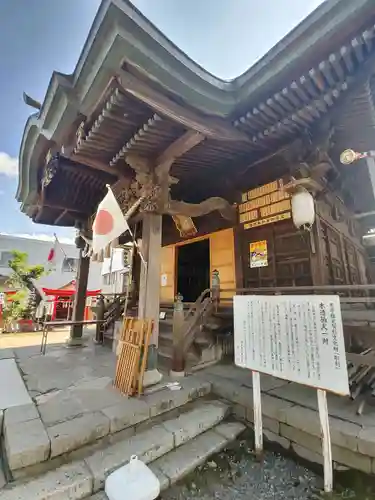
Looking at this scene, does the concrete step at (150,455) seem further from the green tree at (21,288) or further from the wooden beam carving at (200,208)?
the green tree at (21,288)

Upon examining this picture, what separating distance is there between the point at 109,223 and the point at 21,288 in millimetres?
12605

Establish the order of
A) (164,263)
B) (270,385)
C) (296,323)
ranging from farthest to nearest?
(164,263)
(270,385)
(296,323)

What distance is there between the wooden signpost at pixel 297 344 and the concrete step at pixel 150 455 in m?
0.64

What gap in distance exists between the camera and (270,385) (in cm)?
404

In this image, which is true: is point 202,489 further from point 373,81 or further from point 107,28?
point 373,81

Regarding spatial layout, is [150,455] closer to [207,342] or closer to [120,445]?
[120,445]

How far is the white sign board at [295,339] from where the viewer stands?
7.79 feet

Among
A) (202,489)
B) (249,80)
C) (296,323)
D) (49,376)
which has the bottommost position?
(202,489)

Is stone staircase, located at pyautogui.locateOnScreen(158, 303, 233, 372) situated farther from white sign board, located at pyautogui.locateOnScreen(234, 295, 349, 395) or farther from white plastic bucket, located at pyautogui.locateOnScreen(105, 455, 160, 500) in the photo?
white plastic bucket, located at pyautogui.locateOnScreen(105, 455, 160, 500)

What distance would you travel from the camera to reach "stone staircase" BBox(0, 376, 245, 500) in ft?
7.00

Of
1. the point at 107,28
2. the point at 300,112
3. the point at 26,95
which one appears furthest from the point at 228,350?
the point at 26,95

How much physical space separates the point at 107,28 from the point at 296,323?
378 cm

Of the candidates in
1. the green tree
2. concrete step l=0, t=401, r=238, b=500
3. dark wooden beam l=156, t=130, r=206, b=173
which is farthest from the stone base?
the green tree

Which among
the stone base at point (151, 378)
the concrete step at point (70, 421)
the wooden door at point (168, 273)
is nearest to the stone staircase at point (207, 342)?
the stone base at point (151, 378)
